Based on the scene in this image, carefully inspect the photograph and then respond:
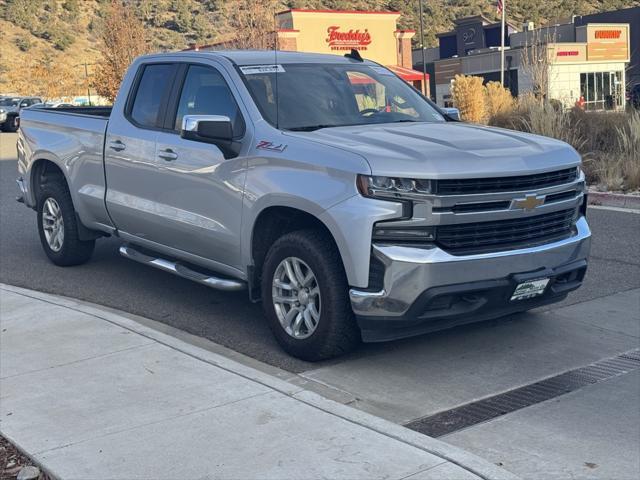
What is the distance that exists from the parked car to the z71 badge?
1306 inches

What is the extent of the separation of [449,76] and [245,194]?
5711 centimetres

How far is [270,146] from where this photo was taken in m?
5.99

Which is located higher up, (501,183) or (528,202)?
(501,183)

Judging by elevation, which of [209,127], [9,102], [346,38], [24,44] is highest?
[24,44]

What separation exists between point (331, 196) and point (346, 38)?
48665 mm

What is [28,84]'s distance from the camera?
61688 millimetres

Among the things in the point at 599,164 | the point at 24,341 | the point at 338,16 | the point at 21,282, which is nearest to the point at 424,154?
the point at 24,341

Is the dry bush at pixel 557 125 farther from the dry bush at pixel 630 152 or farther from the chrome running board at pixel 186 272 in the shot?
the chrome running board at pixel 186 272

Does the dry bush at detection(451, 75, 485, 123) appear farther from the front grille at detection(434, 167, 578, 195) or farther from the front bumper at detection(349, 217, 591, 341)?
the front bumper at detection(349, 217, 591, 341)

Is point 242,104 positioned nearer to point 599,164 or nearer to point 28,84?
point 599,164

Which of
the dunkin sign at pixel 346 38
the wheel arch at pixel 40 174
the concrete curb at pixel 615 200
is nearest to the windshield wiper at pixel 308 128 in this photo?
the wheel arch at pixel 40 174

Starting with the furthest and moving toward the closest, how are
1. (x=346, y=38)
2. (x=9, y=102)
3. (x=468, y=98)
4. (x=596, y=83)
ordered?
(x=596, y=83)
(x=346, y=38)
(x=9, y=102)
(x=468, y=98)

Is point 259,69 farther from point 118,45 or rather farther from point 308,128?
point 118,45

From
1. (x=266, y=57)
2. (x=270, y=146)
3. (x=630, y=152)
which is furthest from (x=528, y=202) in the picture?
(x=630, y=152)
